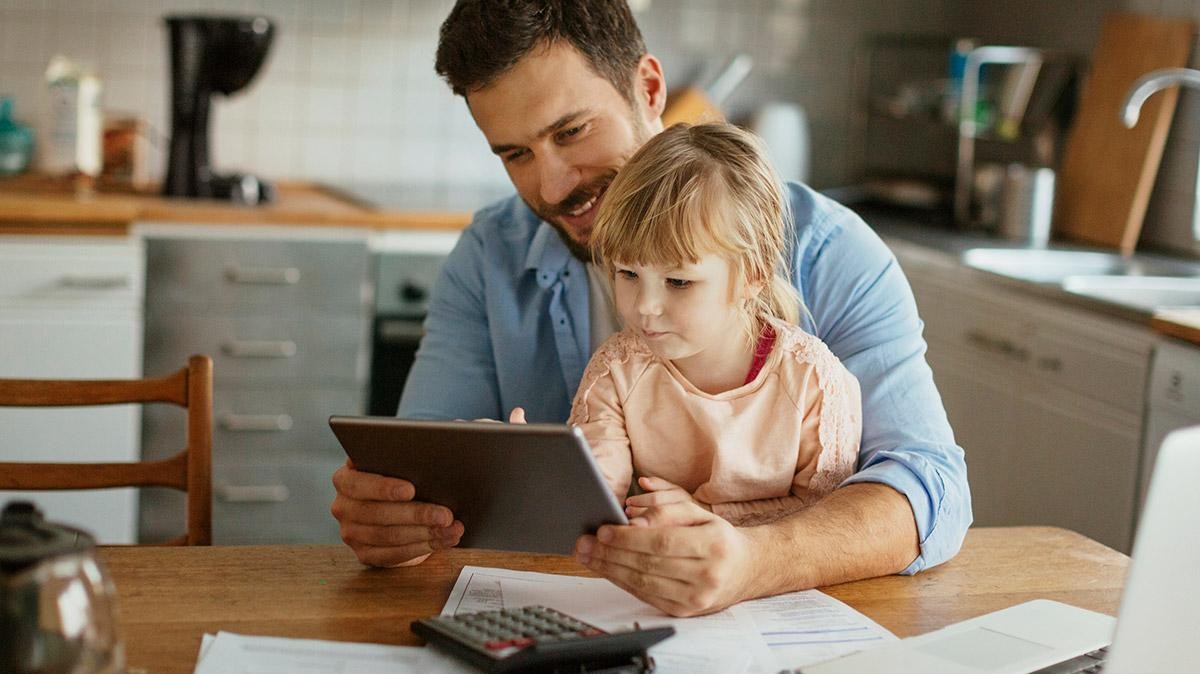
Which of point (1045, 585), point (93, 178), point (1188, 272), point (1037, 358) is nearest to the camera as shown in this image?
point (1045, 585)

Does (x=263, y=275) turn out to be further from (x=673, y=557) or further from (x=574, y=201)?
(x=673, y=557)

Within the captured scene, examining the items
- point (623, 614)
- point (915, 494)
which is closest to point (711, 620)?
point (623, 614)

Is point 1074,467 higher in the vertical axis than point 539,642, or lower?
lower

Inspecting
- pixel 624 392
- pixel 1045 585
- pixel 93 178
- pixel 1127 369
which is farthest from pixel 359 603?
pixel 93 178

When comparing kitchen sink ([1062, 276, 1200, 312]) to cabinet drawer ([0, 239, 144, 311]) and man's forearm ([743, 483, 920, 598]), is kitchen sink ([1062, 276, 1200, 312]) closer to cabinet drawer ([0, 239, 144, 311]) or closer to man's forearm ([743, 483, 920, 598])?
man's forearm ([743, 483, 920, 598])

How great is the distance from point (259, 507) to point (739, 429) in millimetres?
2123

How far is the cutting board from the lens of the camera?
3.43m

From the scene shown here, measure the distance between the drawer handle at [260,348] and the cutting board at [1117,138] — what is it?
2.08 metres

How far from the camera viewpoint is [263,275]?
3.27 meters

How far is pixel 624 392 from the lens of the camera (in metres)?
1.55

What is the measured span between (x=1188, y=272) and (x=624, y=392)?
2134 millimetres

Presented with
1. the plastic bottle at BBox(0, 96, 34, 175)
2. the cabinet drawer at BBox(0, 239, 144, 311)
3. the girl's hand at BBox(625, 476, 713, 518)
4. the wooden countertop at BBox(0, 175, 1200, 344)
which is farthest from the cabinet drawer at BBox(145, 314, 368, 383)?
the girl's hand at BBox(625, 476, 713, 518)

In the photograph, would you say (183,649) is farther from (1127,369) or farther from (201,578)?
(1127,369)

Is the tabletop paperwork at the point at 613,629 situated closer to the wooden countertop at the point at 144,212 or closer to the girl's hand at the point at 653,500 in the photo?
the girl's hand at the point at 653,500
